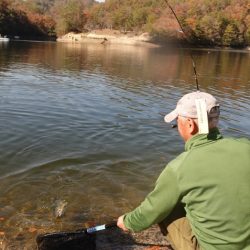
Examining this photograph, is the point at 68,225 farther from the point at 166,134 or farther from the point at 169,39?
the point at 169,39

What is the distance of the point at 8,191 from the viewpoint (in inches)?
334

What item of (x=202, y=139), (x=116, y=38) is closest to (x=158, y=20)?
(x=116, y=38)

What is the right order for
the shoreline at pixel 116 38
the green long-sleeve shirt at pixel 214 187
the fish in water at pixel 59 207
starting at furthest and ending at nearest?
1. the shoreline at pixel 116 38
2. the fish in water at pixel 59 207
3. the green long-sleeve shirt at pixel 214 187

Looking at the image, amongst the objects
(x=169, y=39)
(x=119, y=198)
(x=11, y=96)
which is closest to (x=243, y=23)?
(x=169, y=39)

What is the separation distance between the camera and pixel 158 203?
13.3ft

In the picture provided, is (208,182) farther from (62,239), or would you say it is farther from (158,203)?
(62,239)

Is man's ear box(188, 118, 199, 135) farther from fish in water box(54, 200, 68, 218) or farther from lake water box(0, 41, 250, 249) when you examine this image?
fish in water box(54, 200, 68, 218)

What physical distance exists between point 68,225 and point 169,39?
117880 mm

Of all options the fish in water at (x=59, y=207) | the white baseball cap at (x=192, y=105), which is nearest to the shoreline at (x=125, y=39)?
the fish in water at (x=59, y=207)

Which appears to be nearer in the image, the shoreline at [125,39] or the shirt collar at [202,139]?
the shirt collar at [202,139]

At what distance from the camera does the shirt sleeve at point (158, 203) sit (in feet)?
12.5

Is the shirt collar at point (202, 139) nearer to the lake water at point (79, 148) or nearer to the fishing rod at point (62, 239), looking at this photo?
the fishing rod at point (62, 239)

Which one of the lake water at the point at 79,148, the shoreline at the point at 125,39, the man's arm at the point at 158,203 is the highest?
the man's arm at the point at 158,203

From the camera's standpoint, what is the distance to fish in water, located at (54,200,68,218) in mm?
7470
